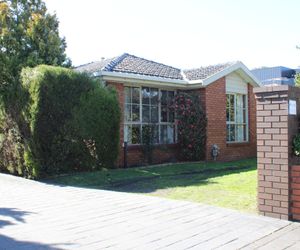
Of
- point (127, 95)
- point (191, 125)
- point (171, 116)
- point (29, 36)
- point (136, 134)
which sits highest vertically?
point (29, 36)

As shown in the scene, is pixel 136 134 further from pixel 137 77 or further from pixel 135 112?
pixel 137 77

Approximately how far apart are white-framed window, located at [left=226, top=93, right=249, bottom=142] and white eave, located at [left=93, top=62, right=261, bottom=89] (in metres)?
0.98

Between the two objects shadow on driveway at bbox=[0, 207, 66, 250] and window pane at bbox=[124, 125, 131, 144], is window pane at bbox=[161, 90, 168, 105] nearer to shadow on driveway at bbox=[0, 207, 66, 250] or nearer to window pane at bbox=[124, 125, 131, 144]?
window pane at bbox=[124, 125, 131, 144]

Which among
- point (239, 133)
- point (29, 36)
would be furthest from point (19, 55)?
point (239, 133)

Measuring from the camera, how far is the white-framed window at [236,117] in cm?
1797

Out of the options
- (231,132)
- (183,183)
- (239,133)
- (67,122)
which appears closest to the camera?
(183,183)

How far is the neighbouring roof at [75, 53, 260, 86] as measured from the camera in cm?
1451

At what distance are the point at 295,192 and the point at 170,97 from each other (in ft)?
35.1

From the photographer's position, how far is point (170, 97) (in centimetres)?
1662

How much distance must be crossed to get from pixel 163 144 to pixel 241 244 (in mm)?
10956

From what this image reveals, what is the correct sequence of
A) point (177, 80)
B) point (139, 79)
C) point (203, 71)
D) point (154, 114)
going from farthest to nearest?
point (203, 71), point (154, 114), point (177, 80), point (139, 79)

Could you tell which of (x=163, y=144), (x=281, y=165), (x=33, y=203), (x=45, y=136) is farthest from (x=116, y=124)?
(x=281, y=165)

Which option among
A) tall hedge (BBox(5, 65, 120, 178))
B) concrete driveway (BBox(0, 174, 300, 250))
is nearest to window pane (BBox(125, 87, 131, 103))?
tall hedge (BBox(5, 65, 120, 178))

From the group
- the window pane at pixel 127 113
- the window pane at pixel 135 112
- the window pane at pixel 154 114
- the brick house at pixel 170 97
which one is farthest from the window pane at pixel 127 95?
the window pane at pixel 154 114
